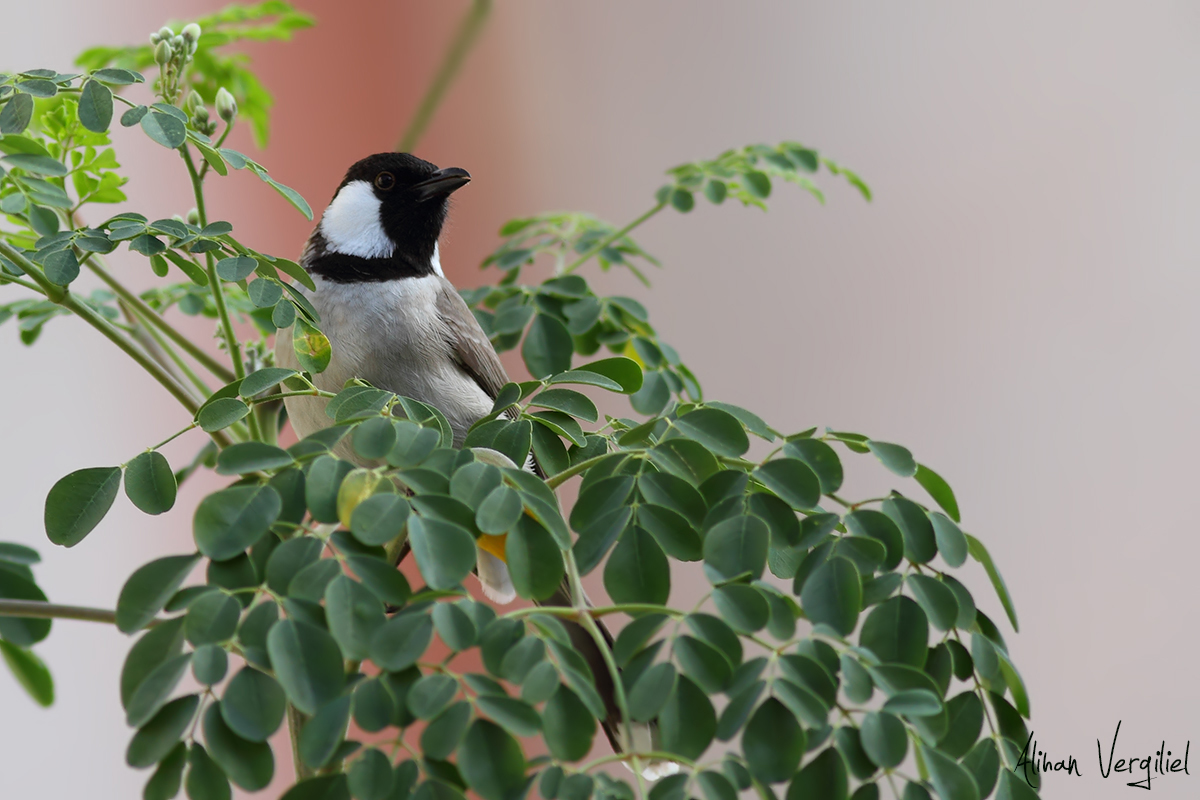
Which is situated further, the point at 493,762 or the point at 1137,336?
the point at 1137,336

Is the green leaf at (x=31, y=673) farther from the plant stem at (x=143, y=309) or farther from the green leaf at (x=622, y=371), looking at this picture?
the green leaf at (x=622, y=371)

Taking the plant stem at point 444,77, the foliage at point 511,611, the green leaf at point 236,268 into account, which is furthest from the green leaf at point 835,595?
the plant stem at point 444,77

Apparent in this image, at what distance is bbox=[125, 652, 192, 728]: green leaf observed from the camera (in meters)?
0.48

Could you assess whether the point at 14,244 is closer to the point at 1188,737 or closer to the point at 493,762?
the point at 493,762

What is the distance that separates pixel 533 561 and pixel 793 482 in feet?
0.58

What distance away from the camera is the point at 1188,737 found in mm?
1851

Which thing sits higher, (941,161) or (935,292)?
(941,161)

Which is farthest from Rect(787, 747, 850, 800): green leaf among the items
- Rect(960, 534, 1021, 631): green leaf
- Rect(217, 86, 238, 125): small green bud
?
Rect(217, 86, 238, 125): small green bud

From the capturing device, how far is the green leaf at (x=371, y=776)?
1.53ft

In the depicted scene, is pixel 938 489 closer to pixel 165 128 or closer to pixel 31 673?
pixel 165 128

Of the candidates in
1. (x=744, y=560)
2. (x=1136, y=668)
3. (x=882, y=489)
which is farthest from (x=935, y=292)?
(x=744, y=560)

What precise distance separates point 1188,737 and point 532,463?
1433 millimetres

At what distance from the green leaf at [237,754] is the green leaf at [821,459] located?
36cm

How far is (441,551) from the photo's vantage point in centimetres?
52
